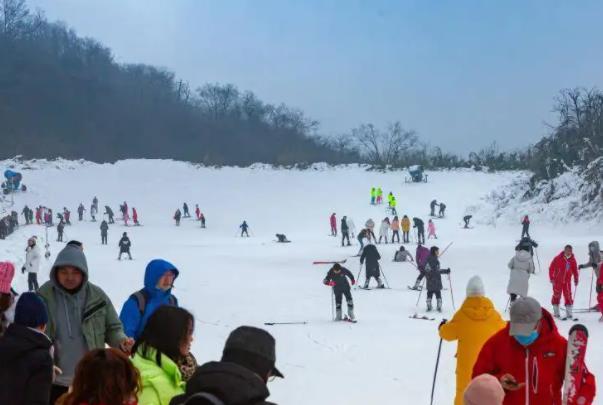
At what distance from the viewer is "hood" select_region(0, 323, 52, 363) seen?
338cm

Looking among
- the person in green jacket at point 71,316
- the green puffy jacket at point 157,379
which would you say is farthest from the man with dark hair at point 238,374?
the person in green jacket at point 71,316

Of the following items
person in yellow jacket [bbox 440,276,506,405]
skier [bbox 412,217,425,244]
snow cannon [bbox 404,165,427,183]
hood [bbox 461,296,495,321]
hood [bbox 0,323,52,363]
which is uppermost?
snow cannon [bbox 404,165,427,183]

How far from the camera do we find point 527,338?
155 inches

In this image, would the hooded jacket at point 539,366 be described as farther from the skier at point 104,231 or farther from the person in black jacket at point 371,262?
the skier at point 104,231

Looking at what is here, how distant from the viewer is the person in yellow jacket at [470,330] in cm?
529

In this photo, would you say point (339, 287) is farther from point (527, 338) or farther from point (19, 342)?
point (19, 342)

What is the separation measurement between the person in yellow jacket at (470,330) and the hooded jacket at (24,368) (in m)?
3.06

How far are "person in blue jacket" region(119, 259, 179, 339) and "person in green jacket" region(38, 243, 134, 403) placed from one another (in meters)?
0.14

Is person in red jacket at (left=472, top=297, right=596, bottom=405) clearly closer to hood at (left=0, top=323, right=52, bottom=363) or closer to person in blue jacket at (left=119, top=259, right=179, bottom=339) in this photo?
person in blue jacket at (left=119, top=259, right=179, bottom=339)

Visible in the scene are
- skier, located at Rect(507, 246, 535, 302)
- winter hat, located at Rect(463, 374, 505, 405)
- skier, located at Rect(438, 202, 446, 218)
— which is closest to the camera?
winter hat, located at Rect(463, 374, 505, 405)

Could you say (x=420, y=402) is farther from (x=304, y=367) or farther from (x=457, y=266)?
(x=457, y=266)

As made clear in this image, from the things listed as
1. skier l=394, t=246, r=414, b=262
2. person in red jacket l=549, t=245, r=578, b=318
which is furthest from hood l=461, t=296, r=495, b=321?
skier l=394, t=246, r=414, b=262

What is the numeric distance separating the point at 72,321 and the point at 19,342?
1.13 meters

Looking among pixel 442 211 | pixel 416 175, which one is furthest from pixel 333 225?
pixel 416 175
